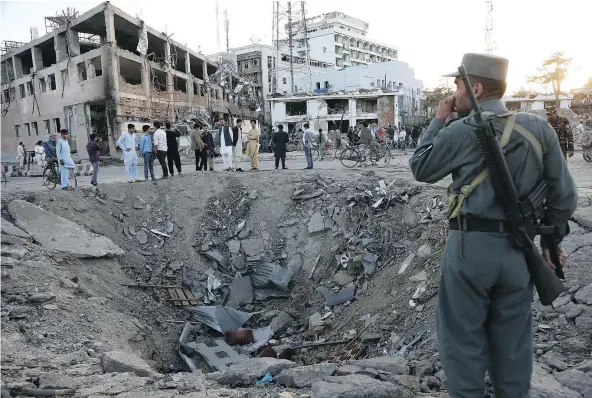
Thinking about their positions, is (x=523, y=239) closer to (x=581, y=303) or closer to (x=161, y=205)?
(x=581, y=303)

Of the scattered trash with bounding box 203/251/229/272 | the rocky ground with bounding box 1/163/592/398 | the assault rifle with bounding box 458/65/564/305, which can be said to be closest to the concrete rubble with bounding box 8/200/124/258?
the rocky ground with bounding box 1/163/592/398

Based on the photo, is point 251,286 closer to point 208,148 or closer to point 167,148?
point 167,148

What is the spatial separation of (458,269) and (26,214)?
786 cm

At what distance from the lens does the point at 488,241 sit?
1.98m

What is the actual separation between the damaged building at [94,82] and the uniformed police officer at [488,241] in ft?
76.4

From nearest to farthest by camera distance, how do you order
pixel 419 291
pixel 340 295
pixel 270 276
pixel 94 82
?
1. pixel 419 291
2. pixel 340 295
3. pixel 270 276
4. pixel 94 82

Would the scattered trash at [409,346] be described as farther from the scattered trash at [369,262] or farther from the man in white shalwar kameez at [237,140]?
the man in white shalwar kameez at [237,140]

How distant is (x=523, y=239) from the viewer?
198cm

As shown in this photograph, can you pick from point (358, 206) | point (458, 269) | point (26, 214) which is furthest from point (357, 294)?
point (26, 214)

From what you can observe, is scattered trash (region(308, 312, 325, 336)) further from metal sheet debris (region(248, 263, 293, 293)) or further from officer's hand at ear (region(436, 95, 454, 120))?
officer's hand at ear (region(436, 95, 454, 120))

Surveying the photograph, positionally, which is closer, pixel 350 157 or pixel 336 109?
pixel 350 157

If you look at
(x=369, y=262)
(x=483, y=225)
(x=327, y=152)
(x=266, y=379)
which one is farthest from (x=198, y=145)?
(x=483, y=225)

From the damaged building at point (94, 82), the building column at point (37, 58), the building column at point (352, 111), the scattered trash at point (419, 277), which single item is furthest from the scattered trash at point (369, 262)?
the building column at point (352, 111)

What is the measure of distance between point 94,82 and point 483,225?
24.9 meters
